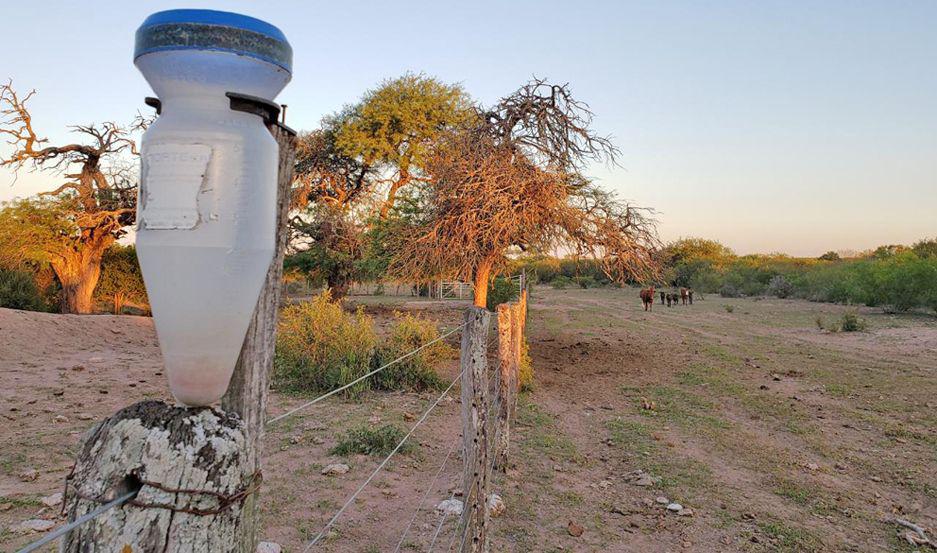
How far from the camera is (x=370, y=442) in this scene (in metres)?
5.90

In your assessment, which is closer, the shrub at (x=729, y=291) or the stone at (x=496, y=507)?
the stone at (x=496, y=507)

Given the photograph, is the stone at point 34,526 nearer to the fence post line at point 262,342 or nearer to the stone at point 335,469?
the stone at point 335,469

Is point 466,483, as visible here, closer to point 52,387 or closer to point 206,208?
point 206,208

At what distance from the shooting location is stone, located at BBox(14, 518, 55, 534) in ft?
12.4

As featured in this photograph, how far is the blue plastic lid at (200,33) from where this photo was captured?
116 cm

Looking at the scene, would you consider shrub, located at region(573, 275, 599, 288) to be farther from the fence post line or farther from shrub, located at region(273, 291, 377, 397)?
the fence post line

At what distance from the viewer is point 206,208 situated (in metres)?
1.12

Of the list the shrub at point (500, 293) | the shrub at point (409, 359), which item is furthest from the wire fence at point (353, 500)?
the shrub at point (500, 293)

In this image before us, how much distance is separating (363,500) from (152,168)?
4151mm

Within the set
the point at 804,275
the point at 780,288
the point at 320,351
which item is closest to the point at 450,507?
the point at 320,351

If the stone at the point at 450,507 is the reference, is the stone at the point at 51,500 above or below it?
above

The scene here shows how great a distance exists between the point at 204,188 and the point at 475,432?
2.98 metres

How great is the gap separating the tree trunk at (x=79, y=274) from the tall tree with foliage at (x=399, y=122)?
10256mm

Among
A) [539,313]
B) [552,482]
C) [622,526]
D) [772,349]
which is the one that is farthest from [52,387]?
[539,313]
